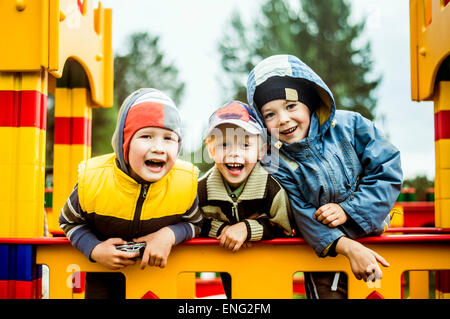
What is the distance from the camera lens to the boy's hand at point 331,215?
6.81ft

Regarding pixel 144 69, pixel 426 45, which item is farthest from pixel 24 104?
pixel 144 69

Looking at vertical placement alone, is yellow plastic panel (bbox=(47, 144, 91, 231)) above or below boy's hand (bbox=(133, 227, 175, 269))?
above

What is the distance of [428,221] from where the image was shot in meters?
4.87

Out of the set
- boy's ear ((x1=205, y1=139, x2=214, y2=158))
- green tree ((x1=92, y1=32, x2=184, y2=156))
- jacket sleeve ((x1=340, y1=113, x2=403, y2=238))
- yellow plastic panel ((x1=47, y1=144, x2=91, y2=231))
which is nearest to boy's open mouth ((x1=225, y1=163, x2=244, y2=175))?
boy's ear ((x1=205, y1=139, x2=214, y2=158))

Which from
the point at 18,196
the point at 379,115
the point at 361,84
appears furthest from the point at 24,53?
the point at 361,84

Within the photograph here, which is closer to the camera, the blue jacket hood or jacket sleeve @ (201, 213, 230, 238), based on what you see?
jacket sleeve @ (201, 213, 230, 238)

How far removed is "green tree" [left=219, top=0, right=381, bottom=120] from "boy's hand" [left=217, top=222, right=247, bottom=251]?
15.6 metres

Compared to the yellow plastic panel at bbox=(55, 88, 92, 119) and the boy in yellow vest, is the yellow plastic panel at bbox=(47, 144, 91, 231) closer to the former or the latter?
the yellow plastic panel at bbox=(55, 88, 92, 119)

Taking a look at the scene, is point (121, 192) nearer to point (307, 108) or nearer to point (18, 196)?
point (18, 196)

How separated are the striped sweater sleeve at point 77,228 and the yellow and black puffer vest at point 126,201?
0.11 feet

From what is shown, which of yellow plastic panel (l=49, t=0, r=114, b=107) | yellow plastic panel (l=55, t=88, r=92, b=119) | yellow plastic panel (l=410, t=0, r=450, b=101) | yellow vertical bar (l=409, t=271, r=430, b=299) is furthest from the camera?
yellow plastic panel (l=55, t=88, r=92, b=119)

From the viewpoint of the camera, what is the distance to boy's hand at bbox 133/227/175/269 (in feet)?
6.45

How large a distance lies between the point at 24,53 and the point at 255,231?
4.18ft

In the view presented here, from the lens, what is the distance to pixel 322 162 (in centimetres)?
221
